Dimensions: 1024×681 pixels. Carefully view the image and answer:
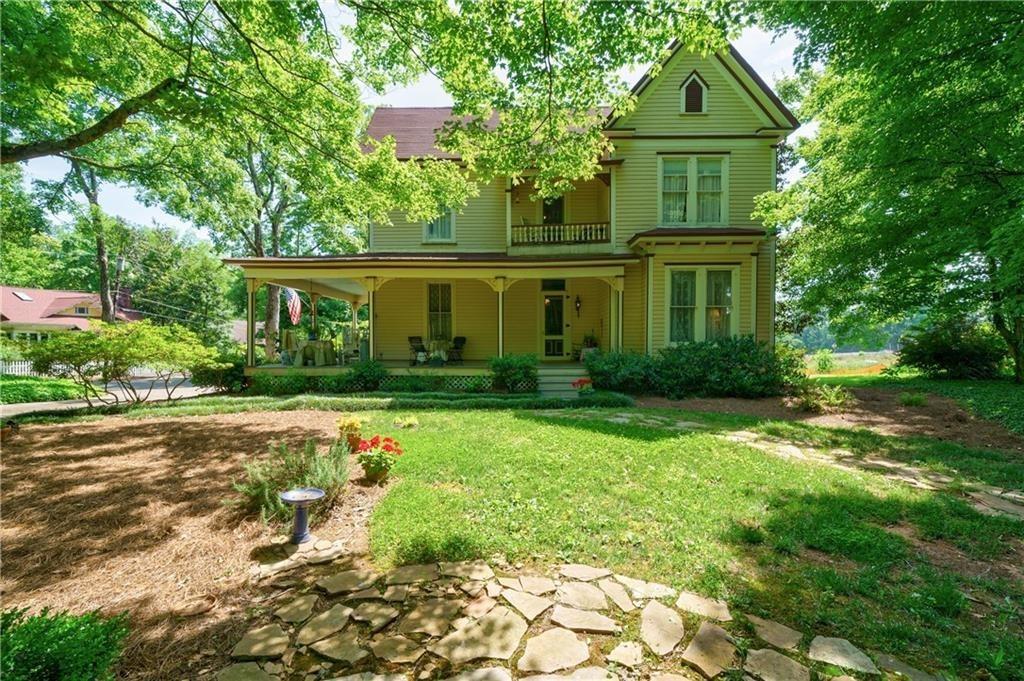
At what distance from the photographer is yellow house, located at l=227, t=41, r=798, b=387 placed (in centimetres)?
1210

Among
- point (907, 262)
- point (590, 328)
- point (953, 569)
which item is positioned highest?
point (907, 262)

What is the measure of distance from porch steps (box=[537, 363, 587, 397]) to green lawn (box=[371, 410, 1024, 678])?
17.3 feet

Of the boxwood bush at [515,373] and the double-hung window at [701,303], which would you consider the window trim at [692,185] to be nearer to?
the double-hung window at [701,303]

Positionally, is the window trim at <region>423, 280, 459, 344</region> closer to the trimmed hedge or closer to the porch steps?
the porch steps

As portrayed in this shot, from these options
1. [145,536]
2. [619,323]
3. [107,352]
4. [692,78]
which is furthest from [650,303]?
[107,352]

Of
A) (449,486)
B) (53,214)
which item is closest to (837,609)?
(449,486)

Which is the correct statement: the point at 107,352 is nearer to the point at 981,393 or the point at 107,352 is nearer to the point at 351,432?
the point at 351,432

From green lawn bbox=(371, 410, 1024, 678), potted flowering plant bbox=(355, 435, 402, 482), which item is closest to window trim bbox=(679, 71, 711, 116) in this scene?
green lawn bbox=(371, 410, 1024, 678)

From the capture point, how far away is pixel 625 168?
1316cm

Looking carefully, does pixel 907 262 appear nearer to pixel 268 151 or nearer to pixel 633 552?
pixel 633 552

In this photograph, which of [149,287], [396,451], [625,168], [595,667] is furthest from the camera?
[149,287]

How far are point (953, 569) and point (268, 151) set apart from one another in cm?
1072

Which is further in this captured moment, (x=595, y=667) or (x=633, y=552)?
(x=633, y=552)

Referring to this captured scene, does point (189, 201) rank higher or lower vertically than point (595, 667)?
higher
